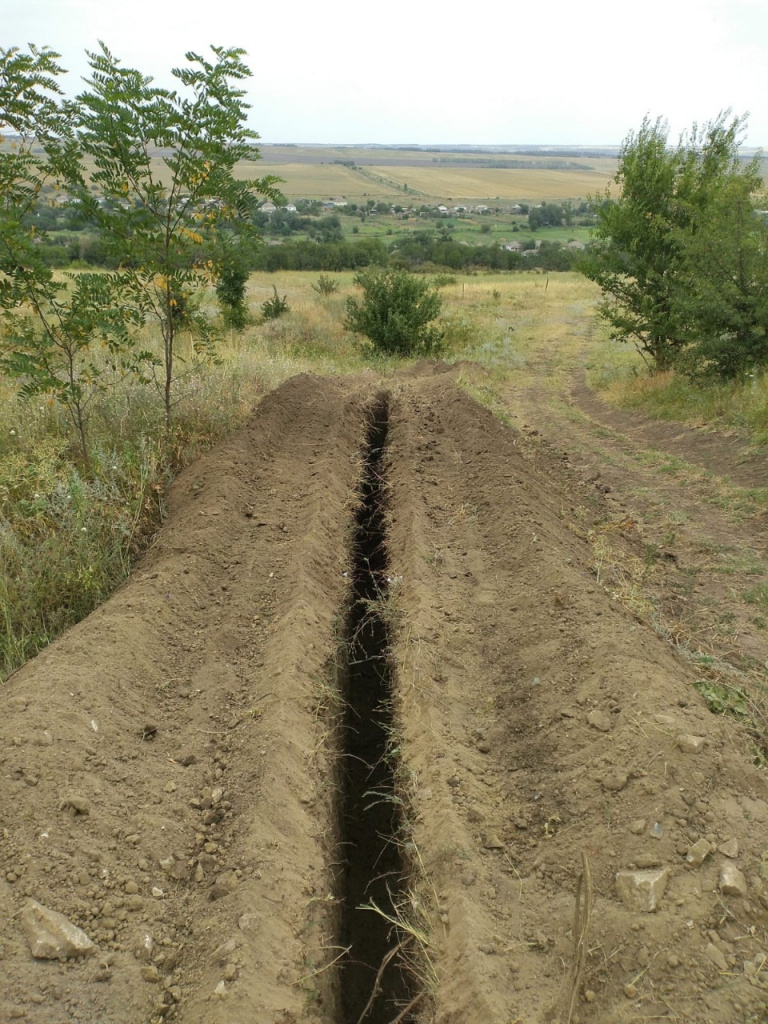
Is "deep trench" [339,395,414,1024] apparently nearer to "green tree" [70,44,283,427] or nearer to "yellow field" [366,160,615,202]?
"green tree" [70,44,283,427]

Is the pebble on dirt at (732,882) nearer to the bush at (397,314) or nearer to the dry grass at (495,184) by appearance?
the bush at (397,314)

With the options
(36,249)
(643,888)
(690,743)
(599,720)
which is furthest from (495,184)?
(643,888)

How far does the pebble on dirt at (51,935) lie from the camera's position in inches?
111

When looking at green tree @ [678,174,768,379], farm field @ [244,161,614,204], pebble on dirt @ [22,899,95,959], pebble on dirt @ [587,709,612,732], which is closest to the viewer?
pebble on dirt @ [22,899,95,959]

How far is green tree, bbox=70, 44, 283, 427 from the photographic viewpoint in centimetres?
609

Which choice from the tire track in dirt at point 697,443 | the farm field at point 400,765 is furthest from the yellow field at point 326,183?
the farm field at point 400,765

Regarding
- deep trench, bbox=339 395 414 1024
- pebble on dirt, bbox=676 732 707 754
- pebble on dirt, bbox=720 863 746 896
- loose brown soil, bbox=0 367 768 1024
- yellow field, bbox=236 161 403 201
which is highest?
yellow field, bbox=236 161 403 201

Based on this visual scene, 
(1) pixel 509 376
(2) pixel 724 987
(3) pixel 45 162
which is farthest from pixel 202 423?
(1) pixel 509 376

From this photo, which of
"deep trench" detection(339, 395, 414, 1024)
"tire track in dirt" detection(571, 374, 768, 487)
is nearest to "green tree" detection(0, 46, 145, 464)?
A: "deep trench" detection(339, 395, 414, 1024)

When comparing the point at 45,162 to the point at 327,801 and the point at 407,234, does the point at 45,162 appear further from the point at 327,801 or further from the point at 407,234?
the point at 407,234

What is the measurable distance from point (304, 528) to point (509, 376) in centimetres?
940

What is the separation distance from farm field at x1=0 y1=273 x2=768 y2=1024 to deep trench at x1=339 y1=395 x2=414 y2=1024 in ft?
0.08

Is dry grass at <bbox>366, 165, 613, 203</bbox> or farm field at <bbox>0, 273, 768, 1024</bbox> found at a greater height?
dry grass at <bbox>366, 165, 613, 203</bbox>

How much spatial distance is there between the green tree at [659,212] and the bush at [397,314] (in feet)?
13.6
